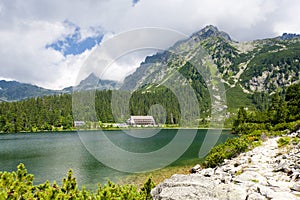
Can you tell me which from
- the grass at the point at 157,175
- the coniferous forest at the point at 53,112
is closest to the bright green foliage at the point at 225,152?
the grass at the point at 157,175

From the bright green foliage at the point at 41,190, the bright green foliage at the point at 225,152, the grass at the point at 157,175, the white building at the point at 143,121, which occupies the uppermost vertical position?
the white building at the point at 143,121

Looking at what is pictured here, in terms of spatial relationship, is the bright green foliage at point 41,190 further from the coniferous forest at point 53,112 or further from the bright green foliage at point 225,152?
the coniferous forest at point 53,112

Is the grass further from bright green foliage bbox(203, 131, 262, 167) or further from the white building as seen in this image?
the white building

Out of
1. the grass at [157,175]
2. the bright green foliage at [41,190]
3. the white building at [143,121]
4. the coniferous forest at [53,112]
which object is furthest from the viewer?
the white building at [143,121]

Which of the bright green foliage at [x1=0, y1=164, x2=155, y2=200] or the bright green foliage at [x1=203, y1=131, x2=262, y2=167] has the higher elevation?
the bright green foliage at [x1=0, y1=164, x2=155, y2=200]

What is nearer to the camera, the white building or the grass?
the grass

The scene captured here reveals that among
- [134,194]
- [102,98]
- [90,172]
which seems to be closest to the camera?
[134,194]

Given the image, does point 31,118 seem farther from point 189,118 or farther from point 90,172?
point 90,172

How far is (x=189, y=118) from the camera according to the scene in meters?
118

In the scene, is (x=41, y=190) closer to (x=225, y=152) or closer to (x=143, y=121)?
(x=225, y=152)

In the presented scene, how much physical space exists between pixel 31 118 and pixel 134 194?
422ft

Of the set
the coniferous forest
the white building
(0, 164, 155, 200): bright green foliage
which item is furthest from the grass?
the white building

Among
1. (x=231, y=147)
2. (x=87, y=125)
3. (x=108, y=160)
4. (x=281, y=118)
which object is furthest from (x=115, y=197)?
(x=87, y=125)

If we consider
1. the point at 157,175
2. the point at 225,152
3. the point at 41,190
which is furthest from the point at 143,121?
the point at 41,190
